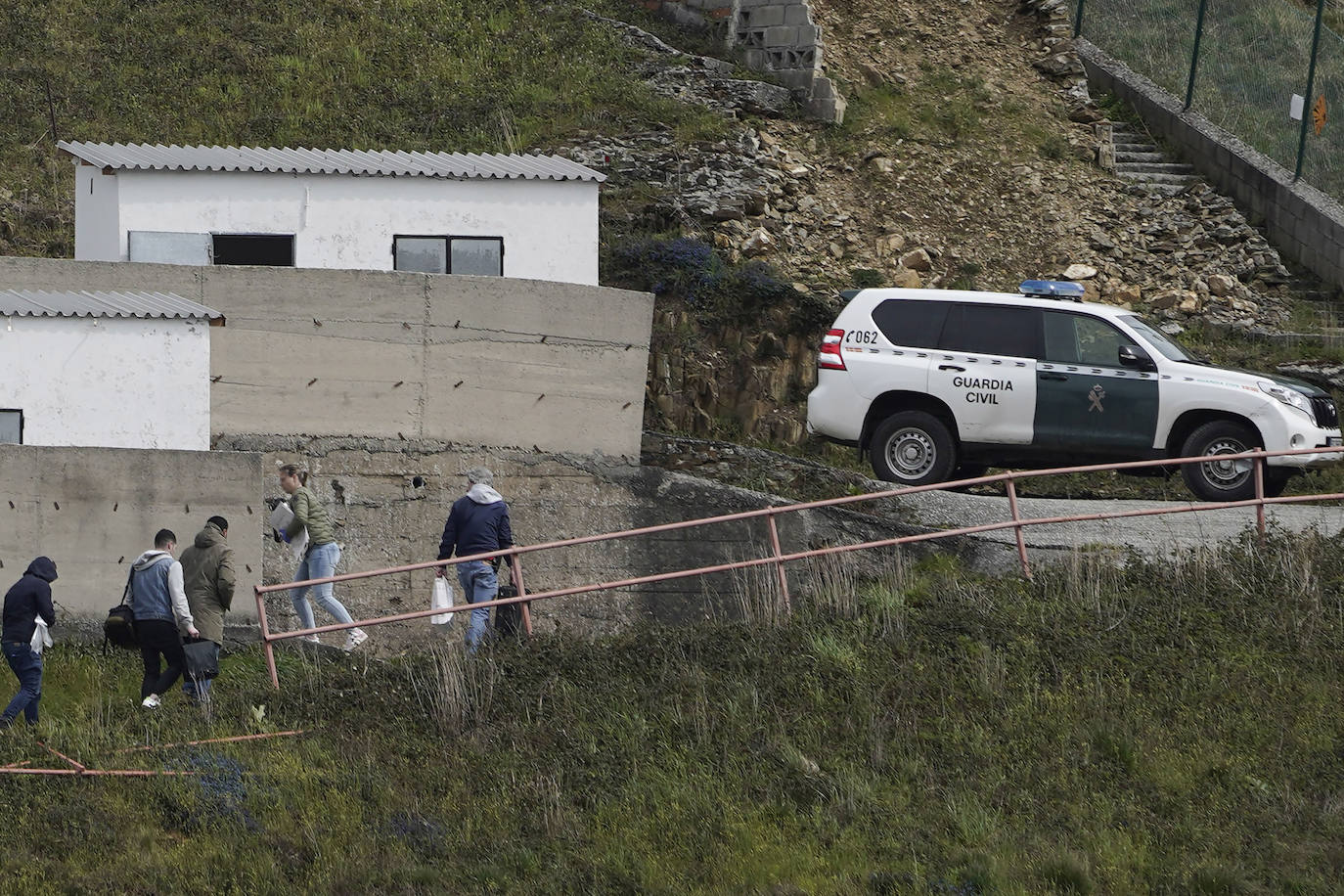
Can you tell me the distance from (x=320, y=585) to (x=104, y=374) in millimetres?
3894

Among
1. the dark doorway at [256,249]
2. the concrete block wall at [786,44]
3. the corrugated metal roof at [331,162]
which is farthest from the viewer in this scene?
the concrete block wall at [786,44]

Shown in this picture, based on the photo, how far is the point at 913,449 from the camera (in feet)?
52.1

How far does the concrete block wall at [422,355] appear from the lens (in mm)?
16938

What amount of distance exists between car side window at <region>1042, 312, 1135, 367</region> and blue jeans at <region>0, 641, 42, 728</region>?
8.74 metres

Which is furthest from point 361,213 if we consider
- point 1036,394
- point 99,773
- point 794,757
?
point 794,757

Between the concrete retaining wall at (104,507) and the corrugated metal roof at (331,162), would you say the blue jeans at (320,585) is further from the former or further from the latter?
the corrugated metal roof at (331,162)

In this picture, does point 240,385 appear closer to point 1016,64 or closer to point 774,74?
→ point 774,74

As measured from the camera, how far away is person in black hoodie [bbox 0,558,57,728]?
38.9ft

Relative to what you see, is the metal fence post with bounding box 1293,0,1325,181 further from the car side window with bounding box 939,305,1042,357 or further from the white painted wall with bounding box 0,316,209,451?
the white painted wall with bounding box 0,316,209,451

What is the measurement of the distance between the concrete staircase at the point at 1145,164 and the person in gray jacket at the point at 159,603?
54.5 feet

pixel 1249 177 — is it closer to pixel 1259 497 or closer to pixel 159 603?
pixel 1259 497

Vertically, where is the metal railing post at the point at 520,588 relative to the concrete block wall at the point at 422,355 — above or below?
below

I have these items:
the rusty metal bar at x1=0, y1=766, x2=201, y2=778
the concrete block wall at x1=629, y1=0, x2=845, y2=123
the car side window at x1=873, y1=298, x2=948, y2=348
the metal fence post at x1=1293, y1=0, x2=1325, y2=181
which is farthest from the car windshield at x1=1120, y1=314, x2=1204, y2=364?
the concrete block wall at x1=629, y1=0, x2=845, y2=123

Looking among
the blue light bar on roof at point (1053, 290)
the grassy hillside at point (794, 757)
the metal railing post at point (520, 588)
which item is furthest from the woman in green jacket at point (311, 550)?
the blue light bar on roof at point (1053, 290)
